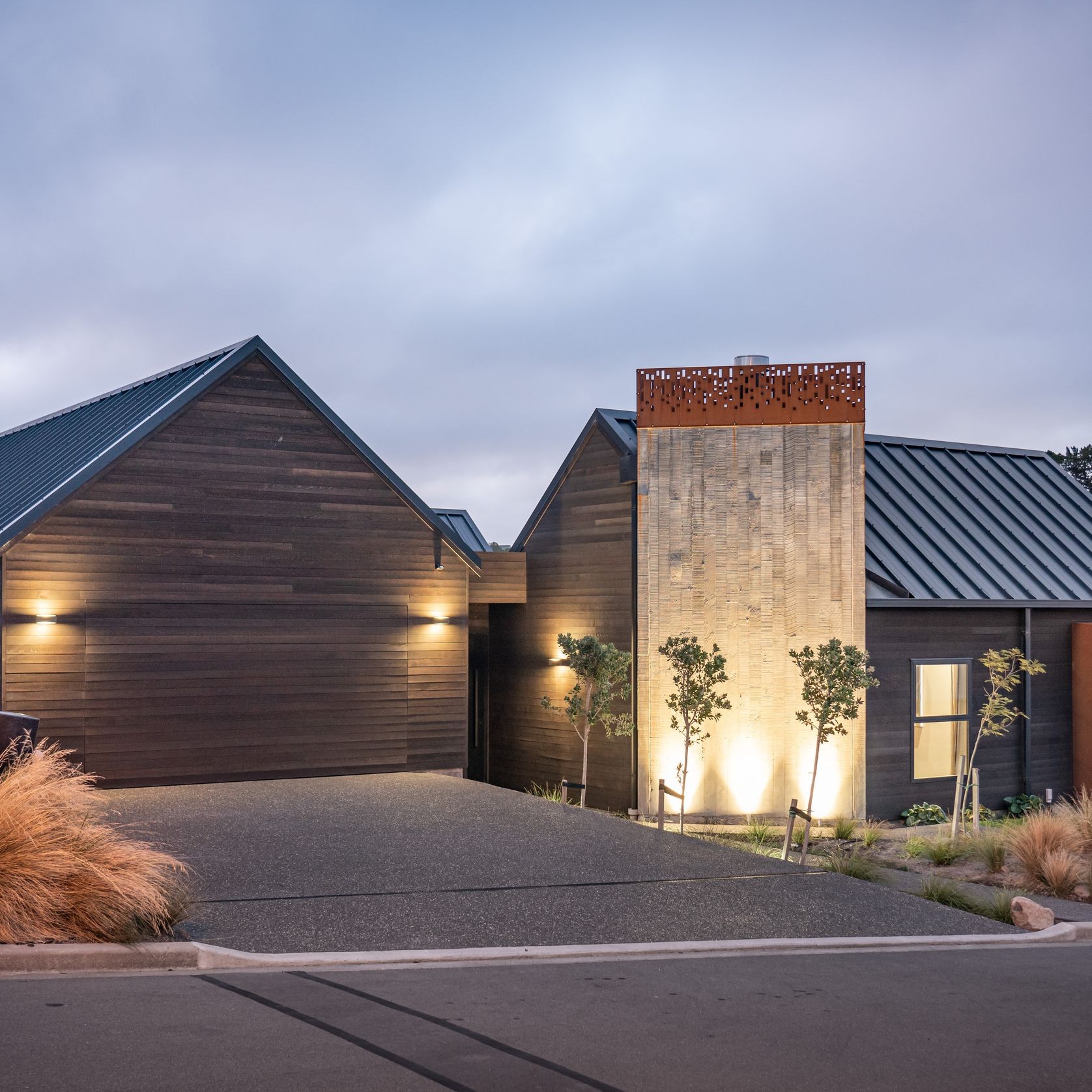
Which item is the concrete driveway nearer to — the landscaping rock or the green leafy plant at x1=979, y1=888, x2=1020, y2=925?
the landscaping rock

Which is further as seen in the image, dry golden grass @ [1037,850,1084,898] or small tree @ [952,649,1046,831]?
small tree @ [952,649,1046,831]

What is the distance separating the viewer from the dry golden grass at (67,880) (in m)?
7.12

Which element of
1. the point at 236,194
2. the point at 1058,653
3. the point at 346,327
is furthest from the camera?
the point at 346,327

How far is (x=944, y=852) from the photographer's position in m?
13.1

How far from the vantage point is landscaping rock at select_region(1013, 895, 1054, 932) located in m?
9.62

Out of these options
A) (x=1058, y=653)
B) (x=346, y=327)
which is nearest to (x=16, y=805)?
(x=1058, y=653)

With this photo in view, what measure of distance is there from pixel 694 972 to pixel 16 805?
14.2 feet

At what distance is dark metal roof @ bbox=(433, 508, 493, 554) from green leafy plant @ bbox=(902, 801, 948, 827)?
13.4 metres

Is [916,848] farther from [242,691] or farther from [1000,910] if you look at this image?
[242,691]

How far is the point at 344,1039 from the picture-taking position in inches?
219

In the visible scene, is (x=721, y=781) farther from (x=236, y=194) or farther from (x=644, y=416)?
(x=236, y=194)

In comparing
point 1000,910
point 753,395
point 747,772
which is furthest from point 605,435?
point 1000,910

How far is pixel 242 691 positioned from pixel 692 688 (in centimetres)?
585

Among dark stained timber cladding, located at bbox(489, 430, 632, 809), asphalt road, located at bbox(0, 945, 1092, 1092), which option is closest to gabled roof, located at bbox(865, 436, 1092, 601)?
dark stained timber cladding, located at bbox(489, 430, 632, 809)
